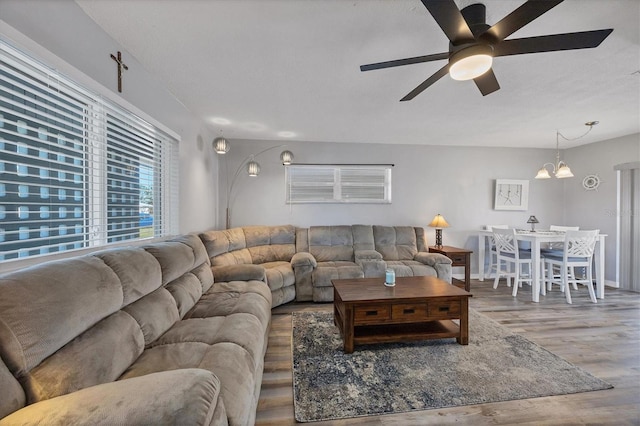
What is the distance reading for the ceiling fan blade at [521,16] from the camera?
1.12 metres

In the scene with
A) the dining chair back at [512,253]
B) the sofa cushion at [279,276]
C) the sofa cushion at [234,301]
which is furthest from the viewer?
the dining chair back at [512,253]

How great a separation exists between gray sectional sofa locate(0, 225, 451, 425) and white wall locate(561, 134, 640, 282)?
5.66 m

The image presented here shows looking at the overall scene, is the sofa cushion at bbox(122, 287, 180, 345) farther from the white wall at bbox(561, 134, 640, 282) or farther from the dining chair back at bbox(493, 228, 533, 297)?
the white wall at bbox(561, 134, 640, 282)

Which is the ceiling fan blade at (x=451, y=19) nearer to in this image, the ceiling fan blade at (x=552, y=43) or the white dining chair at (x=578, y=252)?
the ceiling fan blade at (x=552, y=43)

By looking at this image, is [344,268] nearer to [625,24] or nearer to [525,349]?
[525,349]

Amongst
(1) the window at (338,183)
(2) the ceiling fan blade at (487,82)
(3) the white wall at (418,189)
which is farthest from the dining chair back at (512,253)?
(2) the ceiling fan blade at (487,82)

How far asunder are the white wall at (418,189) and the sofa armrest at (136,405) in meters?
3.67

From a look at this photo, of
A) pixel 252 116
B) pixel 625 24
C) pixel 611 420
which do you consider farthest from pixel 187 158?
pixel 611 420

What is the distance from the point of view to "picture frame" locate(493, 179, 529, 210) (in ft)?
15.8

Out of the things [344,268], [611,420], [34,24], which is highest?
[34,24]

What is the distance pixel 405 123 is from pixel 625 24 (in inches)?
81.7

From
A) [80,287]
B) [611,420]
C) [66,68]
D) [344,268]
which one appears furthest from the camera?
[344,268]

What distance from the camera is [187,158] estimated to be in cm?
310

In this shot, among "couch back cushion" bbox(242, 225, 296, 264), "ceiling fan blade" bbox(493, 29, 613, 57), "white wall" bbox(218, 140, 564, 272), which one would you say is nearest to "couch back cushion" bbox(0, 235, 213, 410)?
"couch back cushion" bbox(242, 225, 296, 264)
